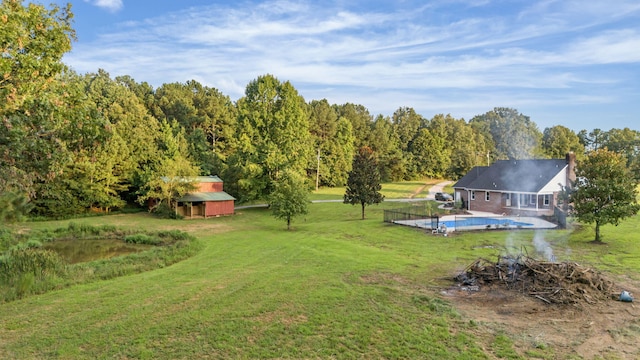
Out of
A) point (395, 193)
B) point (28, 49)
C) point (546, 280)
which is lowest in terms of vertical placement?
point (546, 280)

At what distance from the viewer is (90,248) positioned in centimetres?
2370

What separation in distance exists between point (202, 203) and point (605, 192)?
32.1 meters

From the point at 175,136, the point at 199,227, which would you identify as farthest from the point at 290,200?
the point at 175,136

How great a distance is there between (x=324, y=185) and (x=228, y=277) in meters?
56.3

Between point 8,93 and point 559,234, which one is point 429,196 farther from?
point 8,93

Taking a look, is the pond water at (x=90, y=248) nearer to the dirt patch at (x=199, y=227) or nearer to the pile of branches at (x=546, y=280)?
the dirt patch at (x=199, y=227)

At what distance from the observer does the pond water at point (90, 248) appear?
21.2 m

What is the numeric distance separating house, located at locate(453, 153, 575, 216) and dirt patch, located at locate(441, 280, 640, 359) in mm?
22352

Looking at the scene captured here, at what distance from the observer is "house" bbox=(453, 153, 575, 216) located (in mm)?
32969

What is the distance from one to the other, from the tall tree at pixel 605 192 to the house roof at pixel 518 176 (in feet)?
35.9

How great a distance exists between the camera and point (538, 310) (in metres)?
10.7

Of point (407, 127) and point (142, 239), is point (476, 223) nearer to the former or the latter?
point (142, 239)

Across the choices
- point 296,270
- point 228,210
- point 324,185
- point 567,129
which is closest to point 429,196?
point 324,185

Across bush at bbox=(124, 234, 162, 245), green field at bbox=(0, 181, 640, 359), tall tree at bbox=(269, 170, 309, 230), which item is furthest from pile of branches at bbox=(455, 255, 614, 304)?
bush at bbox=(124, 234, 162, 245)
